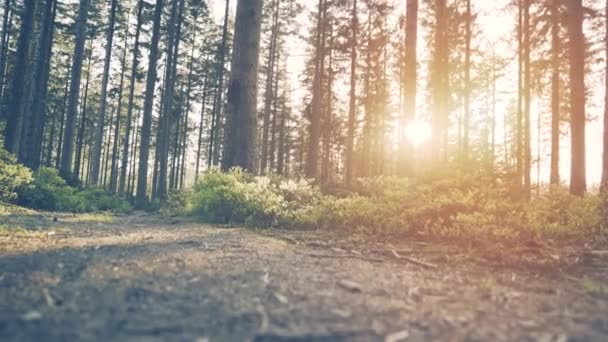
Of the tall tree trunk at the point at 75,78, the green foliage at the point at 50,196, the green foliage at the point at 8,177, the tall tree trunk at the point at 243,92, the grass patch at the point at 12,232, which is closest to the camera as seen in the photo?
the grass patch at the point at 12,232

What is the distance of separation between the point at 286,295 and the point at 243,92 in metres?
8.16

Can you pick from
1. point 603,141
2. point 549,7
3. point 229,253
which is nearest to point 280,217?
point 229,253

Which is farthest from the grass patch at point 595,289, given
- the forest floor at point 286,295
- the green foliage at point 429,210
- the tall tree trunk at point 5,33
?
the tall tree trunk at point 5,33

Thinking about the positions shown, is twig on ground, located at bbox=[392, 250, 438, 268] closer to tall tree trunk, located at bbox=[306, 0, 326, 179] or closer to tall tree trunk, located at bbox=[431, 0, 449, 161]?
tall tree trunk, located at bbox=[431, 0, 449, 161]

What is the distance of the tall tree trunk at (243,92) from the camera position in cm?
963

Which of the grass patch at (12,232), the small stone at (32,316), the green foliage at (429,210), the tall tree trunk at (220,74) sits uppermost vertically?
the tall tree trunk at (220,74)

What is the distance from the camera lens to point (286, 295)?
6.89ft

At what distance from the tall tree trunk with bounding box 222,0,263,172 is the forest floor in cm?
609

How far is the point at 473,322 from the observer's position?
175cm

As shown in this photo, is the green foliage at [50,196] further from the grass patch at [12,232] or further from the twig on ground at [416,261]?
the twig on ground at [416,261]

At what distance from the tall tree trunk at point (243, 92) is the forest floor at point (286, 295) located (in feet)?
20.0

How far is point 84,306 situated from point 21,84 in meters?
16.4

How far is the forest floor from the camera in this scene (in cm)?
158

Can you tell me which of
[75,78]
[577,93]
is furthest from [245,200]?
[75,78]
